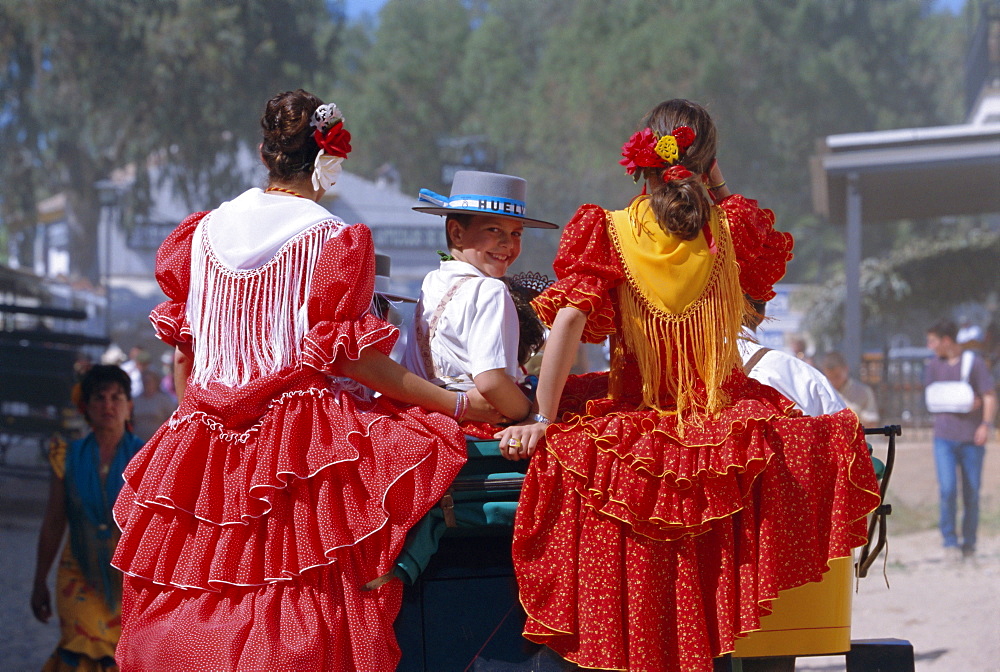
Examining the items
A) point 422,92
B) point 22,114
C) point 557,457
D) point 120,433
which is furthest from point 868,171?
point 422,92

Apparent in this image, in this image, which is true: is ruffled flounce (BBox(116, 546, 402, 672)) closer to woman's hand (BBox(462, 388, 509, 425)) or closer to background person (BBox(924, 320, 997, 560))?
woman's hand (BBox(462, 388, 509, 425))

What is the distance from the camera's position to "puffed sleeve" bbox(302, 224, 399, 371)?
2.31 m

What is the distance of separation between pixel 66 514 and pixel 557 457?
305cm

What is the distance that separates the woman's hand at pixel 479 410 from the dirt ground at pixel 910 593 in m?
2.62

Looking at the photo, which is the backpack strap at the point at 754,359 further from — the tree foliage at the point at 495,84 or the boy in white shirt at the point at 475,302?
the tree foliage at the point at 495,84

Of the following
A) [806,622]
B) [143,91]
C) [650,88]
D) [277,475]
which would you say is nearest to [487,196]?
[277,475]

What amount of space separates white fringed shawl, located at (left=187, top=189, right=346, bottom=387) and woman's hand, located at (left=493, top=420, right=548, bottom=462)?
0.55 metres

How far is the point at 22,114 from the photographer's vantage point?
21141mm

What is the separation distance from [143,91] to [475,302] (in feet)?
75.2

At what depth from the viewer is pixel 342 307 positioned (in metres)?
2.35

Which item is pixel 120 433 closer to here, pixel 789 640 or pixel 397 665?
pixel 397 665

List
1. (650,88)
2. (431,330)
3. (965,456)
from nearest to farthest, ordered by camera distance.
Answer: (431,330) → (965,456) → (650,88)

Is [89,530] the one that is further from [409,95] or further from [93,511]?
[409,95]

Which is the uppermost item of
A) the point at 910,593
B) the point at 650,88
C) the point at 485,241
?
the point at 650,88
